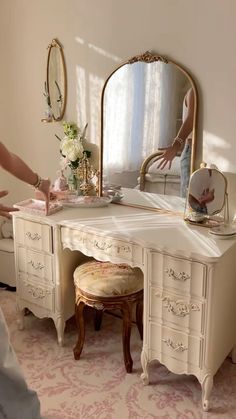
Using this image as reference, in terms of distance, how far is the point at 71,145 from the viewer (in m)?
2.66

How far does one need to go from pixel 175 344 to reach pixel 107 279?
470 mm

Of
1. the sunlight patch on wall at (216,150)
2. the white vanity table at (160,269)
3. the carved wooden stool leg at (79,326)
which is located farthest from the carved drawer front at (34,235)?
the sunlight patch on wall at (216,150)

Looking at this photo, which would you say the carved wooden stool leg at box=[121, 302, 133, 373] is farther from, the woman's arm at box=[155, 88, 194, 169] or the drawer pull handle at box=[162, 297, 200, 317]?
the woman's arm at box=[155, 88, 194, 169]

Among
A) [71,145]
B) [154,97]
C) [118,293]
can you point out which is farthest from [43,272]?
[154,97]

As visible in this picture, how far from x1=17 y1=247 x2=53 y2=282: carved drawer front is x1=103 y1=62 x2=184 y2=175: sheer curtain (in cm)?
62

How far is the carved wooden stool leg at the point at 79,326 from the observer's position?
8.04ft

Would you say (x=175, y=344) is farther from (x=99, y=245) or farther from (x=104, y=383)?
(x=99, y=245)

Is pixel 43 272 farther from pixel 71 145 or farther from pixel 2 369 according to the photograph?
pixel 2 369

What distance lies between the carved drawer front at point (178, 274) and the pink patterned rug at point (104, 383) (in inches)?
22.4

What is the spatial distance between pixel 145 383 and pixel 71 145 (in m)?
1.33

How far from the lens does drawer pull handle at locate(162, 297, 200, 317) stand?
2068 mm

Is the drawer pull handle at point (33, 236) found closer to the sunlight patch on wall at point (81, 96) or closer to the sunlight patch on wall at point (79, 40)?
the sunlight patch on wall at point (81, 96)

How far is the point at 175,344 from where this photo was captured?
2.16 m

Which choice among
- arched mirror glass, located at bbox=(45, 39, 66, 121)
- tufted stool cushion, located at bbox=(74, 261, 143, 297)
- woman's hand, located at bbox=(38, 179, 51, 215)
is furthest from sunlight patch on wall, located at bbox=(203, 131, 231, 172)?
arched mirror glass, located at bbox=(45, 39, 66, 121)
